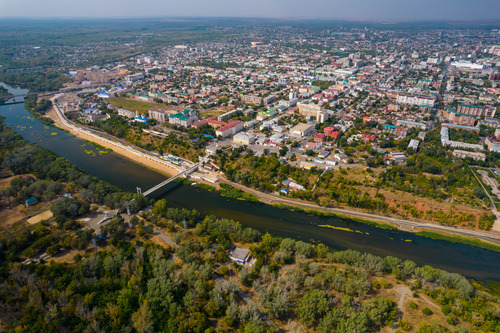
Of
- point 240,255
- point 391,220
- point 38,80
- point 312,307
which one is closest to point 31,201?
point 240,255

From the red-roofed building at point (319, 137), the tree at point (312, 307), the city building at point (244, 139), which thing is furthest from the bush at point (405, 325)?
the city building at point (244, 139)

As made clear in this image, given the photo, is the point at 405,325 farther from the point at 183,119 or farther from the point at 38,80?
the point at 38,80

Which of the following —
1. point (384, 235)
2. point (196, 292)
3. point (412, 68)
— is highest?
point (412, 68)

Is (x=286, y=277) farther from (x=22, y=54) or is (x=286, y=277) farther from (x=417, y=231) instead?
(x=22, y=54)

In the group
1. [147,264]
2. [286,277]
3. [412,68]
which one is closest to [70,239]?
[147,264]

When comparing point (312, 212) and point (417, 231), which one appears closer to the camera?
point (417, 231)

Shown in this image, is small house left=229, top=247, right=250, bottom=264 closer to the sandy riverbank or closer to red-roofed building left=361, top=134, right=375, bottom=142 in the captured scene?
the sandy riverbank

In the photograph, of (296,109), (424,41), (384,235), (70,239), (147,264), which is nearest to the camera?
(147,264)
